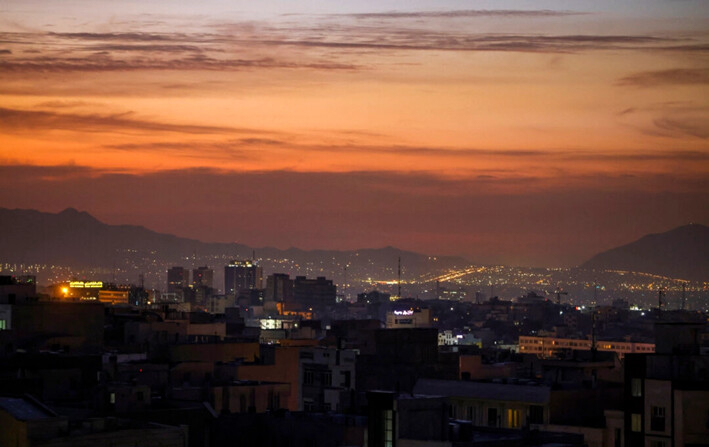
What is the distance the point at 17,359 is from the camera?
63.5 meters

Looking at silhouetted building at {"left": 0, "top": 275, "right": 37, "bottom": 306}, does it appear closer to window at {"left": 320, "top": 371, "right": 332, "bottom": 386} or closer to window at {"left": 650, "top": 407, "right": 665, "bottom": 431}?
window at {"left": 320, "top": 371, "right": 332, "bottom": 386}

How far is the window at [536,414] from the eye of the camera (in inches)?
2151

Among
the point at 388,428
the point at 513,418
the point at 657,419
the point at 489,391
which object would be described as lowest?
the point at 513,418

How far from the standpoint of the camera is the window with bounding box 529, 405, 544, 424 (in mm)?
54638

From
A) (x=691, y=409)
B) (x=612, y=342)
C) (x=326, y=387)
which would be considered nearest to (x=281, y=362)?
(x=326, y=387)

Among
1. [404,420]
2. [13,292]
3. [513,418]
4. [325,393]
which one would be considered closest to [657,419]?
[513,418]

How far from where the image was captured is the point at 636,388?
52.7m

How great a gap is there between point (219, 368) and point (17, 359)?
11685 mm

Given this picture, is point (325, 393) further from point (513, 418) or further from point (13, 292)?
point (13, 292)

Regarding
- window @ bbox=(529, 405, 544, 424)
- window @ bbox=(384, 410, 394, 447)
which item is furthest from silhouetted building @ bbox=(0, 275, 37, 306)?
window @ bbox=(384, 410, 394, 447)

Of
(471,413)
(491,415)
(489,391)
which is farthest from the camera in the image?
(489,391)

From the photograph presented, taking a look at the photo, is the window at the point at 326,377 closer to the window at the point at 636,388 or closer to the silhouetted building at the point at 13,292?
the window at the point at 636,388

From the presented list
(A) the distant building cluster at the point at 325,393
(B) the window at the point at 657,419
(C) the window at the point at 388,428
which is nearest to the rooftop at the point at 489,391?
(A) the distant building cluster at the point at 325,393

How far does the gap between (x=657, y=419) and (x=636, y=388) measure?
1395 mm
